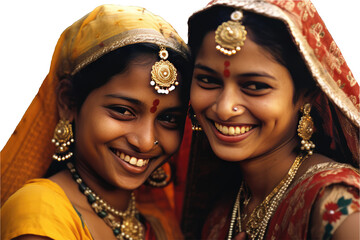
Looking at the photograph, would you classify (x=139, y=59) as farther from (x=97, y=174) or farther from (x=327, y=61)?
(x=327, y=61)

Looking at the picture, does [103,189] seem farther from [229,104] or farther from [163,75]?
[229,104]

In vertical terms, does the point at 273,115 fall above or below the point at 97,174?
above

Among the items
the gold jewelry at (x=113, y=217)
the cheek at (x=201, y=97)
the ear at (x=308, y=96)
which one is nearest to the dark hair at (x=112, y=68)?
the cheek at (x=201, y=97)

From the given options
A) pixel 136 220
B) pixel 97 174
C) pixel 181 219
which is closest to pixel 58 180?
pixel 97 174

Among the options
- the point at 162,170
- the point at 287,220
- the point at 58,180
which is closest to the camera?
the point at 287,220

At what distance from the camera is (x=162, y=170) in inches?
113

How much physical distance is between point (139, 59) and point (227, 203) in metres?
1.00

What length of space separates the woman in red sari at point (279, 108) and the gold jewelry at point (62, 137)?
0.71 metres

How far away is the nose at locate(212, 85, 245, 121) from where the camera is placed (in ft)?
6.35

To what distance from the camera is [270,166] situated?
2.19 m

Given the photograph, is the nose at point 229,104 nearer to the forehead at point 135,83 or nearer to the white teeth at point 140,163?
the forehead at point 135,83

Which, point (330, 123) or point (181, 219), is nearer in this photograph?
point (330, 123)

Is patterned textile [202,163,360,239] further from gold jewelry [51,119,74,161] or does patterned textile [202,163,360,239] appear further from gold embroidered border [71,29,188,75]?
gold jewelry [51,119,74,161]

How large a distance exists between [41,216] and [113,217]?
578 millimetres
